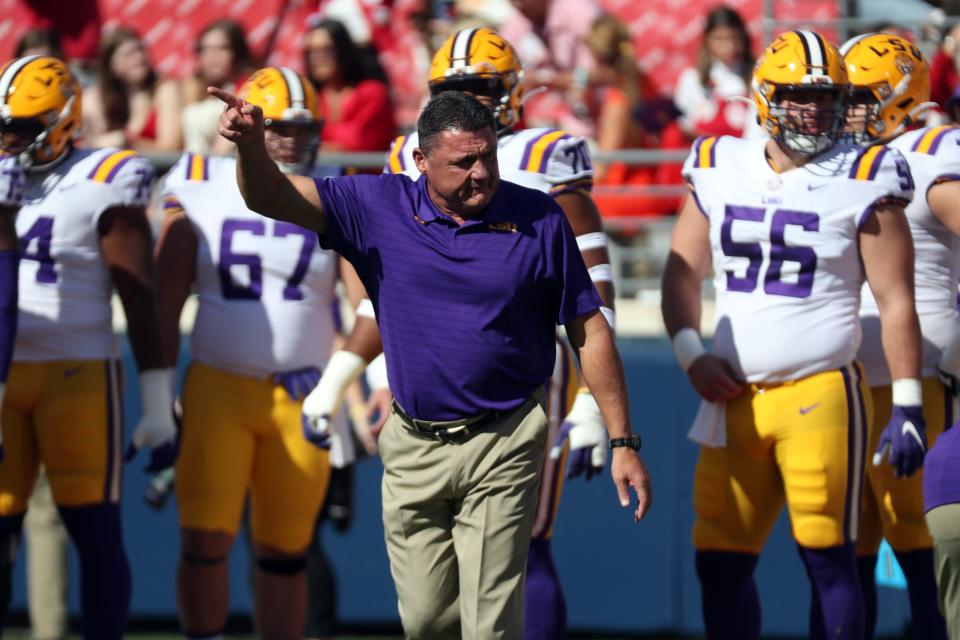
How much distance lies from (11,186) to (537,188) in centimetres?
144

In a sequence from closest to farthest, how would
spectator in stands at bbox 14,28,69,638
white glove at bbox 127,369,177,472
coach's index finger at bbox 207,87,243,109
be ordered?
coach's index finger at bbox 207,87,243,109 → white glove at bbox 127,369,177,472 → spectator in stands at bbox 14,28,69,638

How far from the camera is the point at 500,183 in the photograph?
3820mm

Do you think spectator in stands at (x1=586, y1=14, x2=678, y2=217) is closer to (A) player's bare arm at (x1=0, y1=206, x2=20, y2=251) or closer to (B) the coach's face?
(A) player's bare arm at (x1=0, y1=206, x2=20, y2=251)

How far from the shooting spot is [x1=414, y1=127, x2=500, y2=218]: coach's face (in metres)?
3.65

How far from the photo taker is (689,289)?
4.62 metres

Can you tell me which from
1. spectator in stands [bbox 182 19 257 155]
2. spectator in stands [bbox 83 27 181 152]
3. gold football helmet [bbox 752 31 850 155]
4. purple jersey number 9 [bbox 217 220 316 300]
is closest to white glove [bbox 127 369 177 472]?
purple jersey number 9 [bbox 217 220 316 300]

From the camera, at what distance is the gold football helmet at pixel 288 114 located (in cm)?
494

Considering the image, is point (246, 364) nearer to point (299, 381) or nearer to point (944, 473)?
point (299, 381)

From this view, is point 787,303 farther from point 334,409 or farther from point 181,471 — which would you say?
point 181,471

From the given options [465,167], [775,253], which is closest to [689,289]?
[775,253]

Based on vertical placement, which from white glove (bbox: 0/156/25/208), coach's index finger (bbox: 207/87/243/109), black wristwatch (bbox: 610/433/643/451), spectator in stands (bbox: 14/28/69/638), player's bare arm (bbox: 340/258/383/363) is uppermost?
coach's index finger (bbox: 207/87/243/109)

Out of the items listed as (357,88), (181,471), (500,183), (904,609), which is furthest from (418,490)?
(357,88)

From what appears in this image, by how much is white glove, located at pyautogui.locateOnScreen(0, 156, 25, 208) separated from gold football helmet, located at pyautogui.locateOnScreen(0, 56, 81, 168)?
0.87ft

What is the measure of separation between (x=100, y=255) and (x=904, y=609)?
3255 millimetres
